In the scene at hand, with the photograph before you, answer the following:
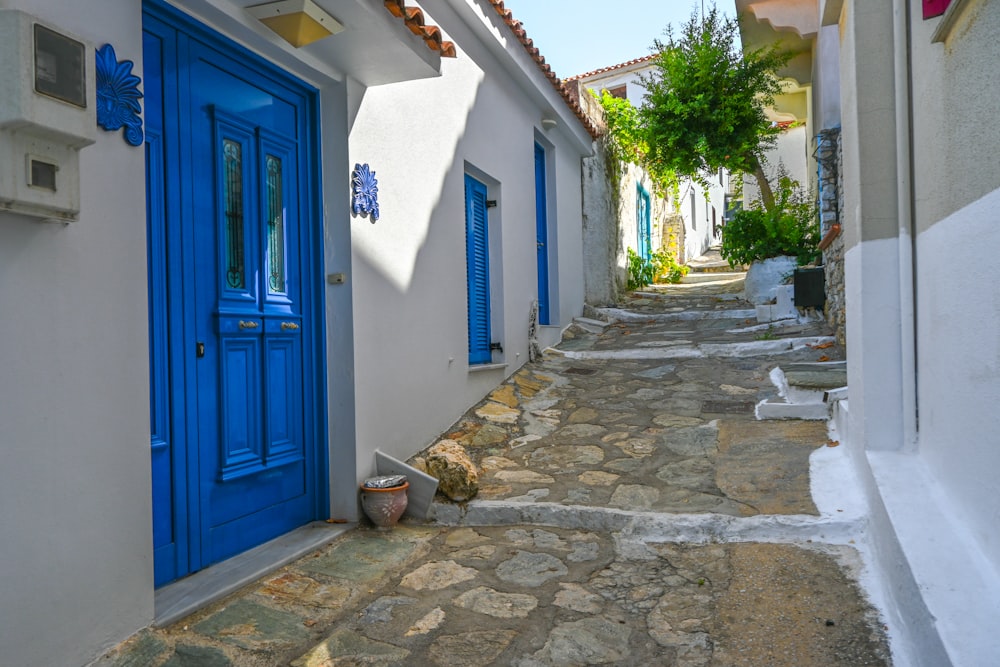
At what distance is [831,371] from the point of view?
5461 mm

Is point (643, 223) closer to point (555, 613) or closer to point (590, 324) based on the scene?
point (590, 324)

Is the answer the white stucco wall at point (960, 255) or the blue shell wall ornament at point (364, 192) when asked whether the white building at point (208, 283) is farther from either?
the white stucco wall at point (960, 255)

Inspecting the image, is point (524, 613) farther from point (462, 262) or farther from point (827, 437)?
point (462, 262)

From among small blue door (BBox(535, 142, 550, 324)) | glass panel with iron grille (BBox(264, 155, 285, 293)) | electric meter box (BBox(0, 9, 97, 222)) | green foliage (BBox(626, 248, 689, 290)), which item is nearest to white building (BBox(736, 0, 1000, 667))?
electric meter box (BBox(0, 9, 97, 222))

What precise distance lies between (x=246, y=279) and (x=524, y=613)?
2029 mm

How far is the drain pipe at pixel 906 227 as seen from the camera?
323 centimetres

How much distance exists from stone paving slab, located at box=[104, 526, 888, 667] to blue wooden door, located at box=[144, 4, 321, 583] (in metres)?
0.42

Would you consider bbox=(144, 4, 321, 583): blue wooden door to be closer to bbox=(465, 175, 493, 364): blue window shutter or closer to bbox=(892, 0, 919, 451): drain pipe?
bbox=(465, 175, 493, 364): blue window shutter

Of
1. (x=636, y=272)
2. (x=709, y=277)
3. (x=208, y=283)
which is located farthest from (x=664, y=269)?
(x=208, y=283)

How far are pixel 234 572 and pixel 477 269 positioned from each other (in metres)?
3.64

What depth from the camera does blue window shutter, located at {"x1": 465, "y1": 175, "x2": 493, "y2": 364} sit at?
6.12m

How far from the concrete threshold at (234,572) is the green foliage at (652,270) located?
1004cm

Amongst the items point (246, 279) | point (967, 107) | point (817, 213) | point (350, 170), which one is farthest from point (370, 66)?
point (817, 213)

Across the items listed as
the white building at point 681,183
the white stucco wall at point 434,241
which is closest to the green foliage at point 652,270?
the white building at point 681,183
